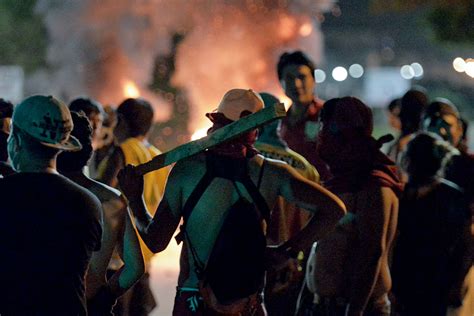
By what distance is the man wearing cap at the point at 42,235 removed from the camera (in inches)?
185

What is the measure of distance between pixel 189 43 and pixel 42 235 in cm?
1781

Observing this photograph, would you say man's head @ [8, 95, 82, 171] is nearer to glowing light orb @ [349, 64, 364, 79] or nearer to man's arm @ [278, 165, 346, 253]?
man's arm @ [278, 165, 346, 253]

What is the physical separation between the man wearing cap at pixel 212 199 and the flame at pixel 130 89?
53.0 feet

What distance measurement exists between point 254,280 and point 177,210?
469 millimetres

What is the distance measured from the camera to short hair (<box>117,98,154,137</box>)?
8953mm

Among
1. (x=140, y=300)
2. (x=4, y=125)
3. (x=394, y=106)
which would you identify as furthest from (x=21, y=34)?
(x=4, y=125)

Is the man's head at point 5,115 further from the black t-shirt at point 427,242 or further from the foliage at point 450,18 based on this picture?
the foliage at point 450,18

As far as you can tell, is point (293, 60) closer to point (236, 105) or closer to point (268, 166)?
point (236, 105)

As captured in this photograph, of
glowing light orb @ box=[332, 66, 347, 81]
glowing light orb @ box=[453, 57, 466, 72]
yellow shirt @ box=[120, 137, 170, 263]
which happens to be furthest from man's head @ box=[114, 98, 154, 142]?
glowing light orb @ box=[332, 66, 347, 81]

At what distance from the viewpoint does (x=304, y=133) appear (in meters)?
8.94

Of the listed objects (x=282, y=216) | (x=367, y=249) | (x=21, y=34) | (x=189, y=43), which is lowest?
(x=367, y=249)

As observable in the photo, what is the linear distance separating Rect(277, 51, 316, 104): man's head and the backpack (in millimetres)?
3575

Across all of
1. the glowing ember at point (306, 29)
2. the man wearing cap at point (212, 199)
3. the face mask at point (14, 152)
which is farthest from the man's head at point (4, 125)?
the glowing ember at point (306, 29)

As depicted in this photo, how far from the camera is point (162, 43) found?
22.6m
